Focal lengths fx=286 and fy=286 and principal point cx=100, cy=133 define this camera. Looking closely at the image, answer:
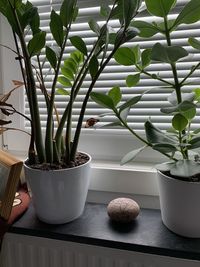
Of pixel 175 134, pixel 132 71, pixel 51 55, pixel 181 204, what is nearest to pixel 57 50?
pixel 51 55

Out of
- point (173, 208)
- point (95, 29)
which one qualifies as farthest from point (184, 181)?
point (95, 29)

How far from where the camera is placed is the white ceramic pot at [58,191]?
690 mm

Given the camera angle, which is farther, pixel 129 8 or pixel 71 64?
pixel 71 64

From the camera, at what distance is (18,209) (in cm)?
80

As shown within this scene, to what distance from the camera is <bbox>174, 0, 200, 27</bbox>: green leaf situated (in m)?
0.60

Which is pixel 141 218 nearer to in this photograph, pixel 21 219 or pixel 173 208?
pixel 173 208

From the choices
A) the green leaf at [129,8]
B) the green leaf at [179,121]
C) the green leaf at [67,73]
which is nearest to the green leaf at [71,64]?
the green leaf at [67,73]

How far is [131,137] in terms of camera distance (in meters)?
0.92

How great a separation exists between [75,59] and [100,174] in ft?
1.16

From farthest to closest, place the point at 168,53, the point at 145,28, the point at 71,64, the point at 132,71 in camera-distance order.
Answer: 1. the point at 132,71
2. the point at 71,64
3. the point at 145,28
4. the point at 168,53

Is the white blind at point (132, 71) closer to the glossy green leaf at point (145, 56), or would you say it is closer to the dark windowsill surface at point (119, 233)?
the glossy green leaf at point (145, 56)

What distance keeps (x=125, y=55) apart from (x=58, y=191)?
1.21 ft

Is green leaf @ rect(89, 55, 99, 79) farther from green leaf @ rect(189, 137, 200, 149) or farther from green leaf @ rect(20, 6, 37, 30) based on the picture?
green leaf @ rect(189, 137, 200, 149)

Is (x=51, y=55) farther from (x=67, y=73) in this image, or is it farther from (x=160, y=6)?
(x=160, y=6)
